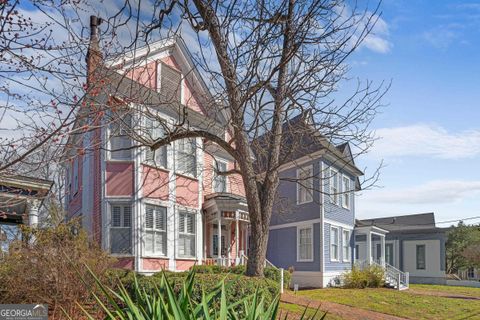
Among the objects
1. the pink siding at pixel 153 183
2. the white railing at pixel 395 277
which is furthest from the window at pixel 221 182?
the white railing at pixel 395 277

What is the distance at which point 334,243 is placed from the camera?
2298 cm

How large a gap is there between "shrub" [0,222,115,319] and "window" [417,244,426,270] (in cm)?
2818

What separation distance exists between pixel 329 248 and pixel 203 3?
55.4ft

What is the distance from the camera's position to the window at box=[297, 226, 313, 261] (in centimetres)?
2220

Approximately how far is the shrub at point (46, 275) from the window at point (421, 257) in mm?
28178

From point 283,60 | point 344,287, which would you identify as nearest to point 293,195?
point 344,287

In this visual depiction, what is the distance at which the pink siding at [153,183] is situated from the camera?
52.7 ft

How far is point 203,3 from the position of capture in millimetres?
8023

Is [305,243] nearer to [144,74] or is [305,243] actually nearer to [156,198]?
[156,198]

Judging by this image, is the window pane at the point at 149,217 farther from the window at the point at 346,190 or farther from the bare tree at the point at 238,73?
the window at the point at 346,190

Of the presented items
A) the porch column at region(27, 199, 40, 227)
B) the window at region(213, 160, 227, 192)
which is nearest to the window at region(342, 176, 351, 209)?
the window at region(213, 160, 227, 192)

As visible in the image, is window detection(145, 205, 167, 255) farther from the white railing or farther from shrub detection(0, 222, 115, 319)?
the white railing

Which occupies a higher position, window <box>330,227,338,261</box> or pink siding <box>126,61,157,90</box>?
pink siding <box>126,61,157,90</box>

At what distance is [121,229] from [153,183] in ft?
6.81
